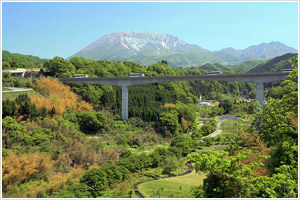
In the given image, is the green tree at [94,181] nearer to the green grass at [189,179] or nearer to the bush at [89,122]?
the green grass at [189,179]

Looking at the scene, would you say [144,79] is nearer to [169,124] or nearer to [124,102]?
[124,102]

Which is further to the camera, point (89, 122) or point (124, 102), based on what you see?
point (124, 102)

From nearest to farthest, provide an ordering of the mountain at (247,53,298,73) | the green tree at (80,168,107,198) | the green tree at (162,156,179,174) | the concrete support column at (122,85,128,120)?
the green tree at (80,168,107,198) → the green tree at (162,156,179,174) → the concrete support column at (122,85,128,120) → the mountain at (247,53,298,73)

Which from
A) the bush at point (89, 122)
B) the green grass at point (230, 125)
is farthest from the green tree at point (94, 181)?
the green grass at point (230, 125)

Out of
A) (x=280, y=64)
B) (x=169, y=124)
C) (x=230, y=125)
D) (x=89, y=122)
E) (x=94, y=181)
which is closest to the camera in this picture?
(x=94, y=181)

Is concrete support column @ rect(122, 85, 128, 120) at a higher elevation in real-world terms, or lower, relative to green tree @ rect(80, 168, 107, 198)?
higher

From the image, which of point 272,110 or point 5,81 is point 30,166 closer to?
point 272,110

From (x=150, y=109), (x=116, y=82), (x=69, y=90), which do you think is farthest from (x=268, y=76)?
(x=69, y=90)

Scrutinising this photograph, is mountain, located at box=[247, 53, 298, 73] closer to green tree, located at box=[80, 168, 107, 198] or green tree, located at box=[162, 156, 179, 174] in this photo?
green tree, located at box=[162, 156, 179, 174]

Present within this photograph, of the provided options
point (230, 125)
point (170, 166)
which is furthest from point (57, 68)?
point (170, 166)

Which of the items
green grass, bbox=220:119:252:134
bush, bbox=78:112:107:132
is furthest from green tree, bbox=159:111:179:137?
bush, bbox=78:112:107:132

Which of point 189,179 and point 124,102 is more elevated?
point 124,102

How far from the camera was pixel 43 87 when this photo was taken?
34.7m

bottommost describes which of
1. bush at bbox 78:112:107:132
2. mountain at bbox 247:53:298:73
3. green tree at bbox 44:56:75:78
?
bush at bbox 78:112:107:132
